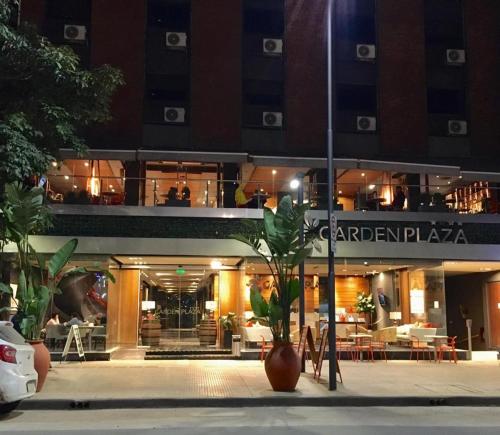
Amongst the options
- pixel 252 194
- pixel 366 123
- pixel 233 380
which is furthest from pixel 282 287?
pixel 366 123

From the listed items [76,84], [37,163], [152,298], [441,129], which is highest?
[441,129]

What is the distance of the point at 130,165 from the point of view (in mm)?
22422

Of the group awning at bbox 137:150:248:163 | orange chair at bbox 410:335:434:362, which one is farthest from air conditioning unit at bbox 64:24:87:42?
orange chair at bbox 410:335:434:362

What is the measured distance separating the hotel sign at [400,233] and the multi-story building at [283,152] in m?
0.05

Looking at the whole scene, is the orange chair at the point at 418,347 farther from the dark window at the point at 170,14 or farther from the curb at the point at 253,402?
the dark window at the point at 170,14

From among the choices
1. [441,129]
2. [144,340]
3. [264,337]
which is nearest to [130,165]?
[144,340]

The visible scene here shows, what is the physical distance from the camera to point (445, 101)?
85.4ft

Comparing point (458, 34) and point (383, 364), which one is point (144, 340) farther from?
point (458, 34)

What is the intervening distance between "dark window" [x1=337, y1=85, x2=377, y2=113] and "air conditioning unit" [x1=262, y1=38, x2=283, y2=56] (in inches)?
114

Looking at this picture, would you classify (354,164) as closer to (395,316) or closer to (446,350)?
(395,316)

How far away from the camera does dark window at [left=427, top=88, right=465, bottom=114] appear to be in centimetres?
2592

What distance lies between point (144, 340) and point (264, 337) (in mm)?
4573

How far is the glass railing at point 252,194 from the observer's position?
65.9ft

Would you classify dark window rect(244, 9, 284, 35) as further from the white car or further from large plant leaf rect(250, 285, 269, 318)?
the white car
